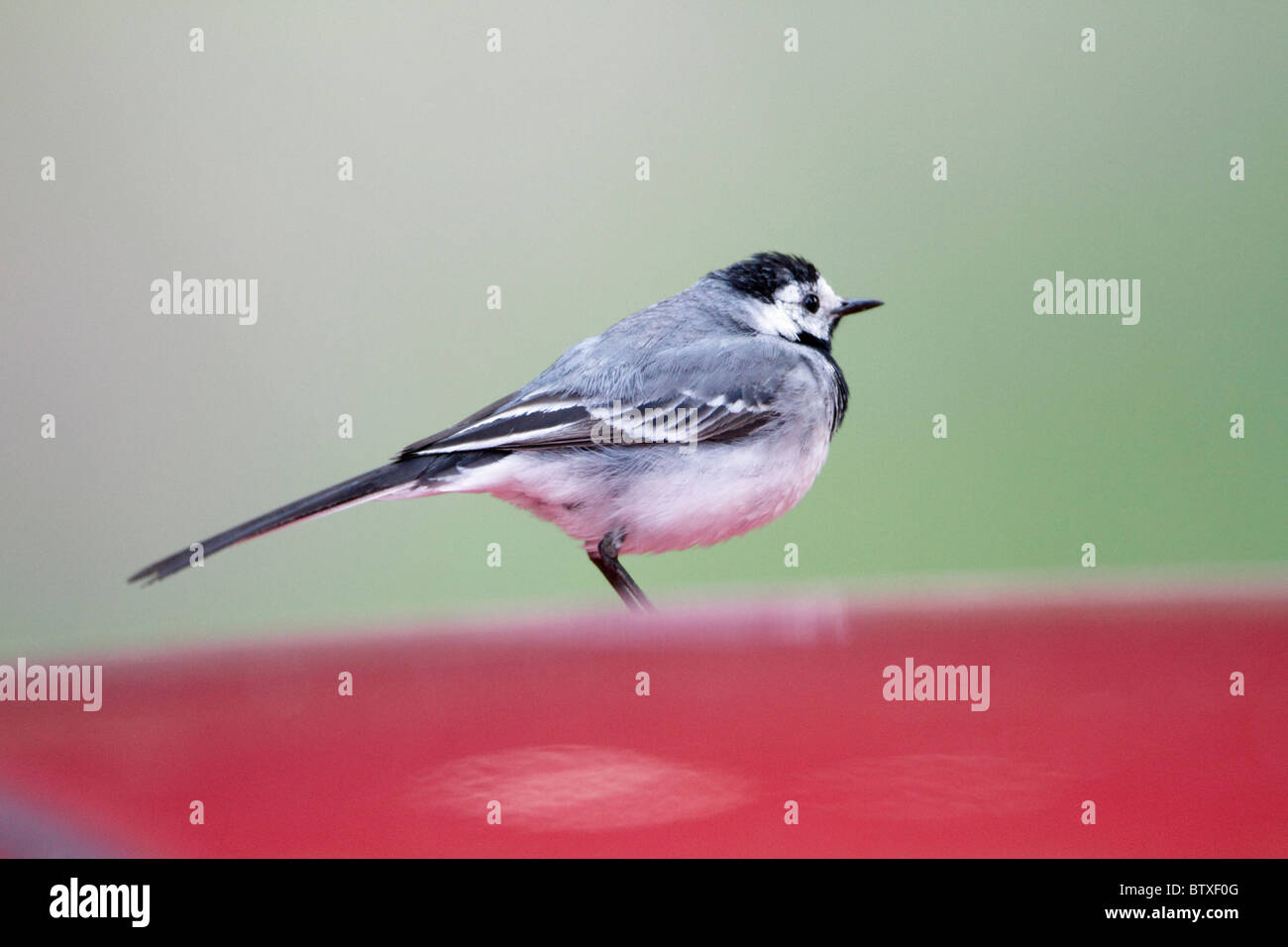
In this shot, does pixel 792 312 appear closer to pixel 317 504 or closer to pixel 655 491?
pixel 655 491

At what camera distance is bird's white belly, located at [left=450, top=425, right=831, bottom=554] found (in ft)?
8.35

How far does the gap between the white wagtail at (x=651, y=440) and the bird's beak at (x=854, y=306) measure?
0.16 meters

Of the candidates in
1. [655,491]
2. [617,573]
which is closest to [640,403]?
[655,491]

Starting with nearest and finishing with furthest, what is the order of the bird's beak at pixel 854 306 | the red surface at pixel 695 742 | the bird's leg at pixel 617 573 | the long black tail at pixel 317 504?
the red surface at pixel 695 742 < the long black tail at pixel 317 504 < the bird's leg at pixel 617 573 < the bird's beak at pixel 854 306

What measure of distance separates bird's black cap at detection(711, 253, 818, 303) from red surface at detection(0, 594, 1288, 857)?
113cm

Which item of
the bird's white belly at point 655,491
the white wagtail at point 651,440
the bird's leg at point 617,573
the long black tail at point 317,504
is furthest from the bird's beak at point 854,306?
the long black tail at point 317,504

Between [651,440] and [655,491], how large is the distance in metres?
0.10

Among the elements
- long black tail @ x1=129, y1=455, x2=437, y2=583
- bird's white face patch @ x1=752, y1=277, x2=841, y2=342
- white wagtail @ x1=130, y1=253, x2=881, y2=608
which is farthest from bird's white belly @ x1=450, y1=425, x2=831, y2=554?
bird's white face patch @ x1=752, y1=277, x2=841, y2=342

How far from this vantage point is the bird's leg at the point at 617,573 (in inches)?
103

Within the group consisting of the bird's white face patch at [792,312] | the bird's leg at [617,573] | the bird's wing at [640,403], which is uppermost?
the bird's white face patch at [792,312]

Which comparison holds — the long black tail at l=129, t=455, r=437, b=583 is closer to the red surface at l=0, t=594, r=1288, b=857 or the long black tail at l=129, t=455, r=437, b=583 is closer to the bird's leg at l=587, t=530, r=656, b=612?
the red surface at l=0, t=594, r=1288, b=857

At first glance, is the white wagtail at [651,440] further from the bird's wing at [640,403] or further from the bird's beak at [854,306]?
the bird's beak at [854,306]

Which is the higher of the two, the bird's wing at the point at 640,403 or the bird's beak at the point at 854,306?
the bird's beak at the point at 854,306

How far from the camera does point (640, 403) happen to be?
2.61 metres
